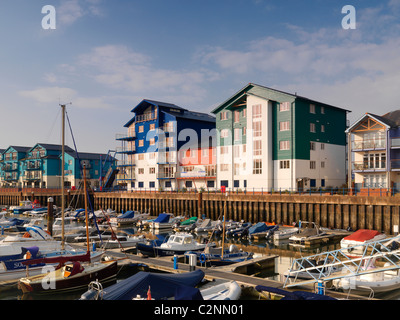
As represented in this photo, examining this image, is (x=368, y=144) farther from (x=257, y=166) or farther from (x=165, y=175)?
(x=165, y=175)

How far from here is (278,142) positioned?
5897 centimetres

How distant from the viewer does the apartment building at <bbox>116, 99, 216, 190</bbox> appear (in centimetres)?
7138

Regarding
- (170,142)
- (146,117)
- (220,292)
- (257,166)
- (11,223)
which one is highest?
(146,117)

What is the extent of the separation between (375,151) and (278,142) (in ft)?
48.3

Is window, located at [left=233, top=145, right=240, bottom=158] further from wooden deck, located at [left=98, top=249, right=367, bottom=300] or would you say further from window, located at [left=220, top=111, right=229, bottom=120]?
wooden deck, located at [left=98, top=249, right=367, bottom=300]

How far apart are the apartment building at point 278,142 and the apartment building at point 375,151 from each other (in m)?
8.11

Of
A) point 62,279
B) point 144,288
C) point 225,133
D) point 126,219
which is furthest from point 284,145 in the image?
point 144,288

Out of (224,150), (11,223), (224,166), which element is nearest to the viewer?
(11,223)

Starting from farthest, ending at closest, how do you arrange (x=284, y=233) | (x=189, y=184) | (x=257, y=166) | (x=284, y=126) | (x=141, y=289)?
(x=189, y=184) < (x=257, y=166) < (x=284, y=126) < (x=284, y=233) < (x=141, y=289)

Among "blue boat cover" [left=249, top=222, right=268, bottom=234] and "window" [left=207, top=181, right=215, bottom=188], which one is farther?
"window" [left=207, top=181, right=215, bottom=188]

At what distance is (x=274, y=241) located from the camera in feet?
131

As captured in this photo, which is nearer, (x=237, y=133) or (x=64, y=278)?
(x=64, y=278)

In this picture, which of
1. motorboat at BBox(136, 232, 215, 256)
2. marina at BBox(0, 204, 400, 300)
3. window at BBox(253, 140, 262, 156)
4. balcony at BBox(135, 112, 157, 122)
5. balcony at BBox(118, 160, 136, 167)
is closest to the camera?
marina at BBox(0, 204, 400, 300)

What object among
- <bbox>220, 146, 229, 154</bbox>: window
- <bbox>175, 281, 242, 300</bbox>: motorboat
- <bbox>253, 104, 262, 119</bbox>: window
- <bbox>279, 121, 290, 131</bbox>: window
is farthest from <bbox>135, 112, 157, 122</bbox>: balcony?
<bbox>175, 281, 242, 300</bbox>: motorboat
